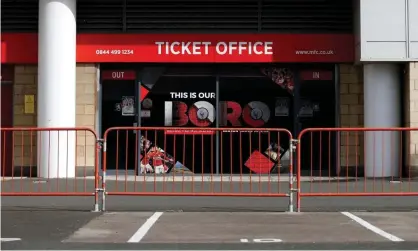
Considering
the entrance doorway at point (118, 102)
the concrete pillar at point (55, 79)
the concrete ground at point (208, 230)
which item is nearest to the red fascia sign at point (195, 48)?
the entrance doorway at point (118, 102)

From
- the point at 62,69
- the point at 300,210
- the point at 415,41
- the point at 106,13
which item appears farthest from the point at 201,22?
the point at 300,210

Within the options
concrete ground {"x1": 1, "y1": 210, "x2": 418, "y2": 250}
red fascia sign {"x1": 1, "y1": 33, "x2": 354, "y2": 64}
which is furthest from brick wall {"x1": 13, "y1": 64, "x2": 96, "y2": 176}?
concrete ground {"x1": 1, "y1": 210, "x2": 418, "y2": 250}

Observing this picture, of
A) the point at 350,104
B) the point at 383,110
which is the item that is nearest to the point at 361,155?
the point at 383,110

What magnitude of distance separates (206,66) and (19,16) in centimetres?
496

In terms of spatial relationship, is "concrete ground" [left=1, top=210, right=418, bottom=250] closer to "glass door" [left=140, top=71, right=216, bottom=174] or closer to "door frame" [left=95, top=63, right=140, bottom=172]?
"door frame" [left=95, top=63, right=140, bottom=172]

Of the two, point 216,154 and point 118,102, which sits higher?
point 118,102

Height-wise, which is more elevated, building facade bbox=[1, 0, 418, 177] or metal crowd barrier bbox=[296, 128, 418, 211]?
building facade bbox=[1, 0, 418, 177]

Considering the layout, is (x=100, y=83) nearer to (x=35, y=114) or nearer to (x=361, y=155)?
(x=35, y=114)

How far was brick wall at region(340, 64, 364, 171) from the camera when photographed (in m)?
15.4

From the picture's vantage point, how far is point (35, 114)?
1550 centimetres

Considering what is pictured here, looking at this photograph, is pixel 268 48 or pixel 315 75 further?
pixel 315 75

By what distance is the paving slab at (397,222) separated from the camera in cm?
782

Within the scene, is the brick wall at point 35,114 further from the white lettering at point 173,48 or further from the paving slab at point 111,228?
the paving slab at point 111,228

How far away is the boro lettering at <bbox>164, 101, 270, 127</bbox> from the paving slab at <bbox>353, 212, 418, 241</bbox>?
646 centimetres
